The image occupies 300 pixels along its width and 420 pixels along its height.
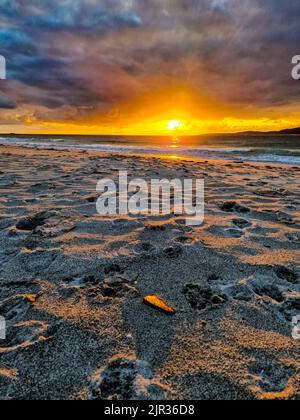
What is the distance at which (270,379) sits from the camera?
1.26 meters

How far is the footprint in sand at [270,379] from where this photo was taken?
1.20 m

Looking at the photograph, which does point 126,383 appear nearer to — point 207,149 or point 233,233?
point 233,233

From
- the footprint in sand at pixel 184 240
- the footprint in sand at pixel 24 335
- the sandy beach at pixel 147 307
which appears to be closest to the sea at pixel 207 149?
the footprint in sand at pixel 184 240

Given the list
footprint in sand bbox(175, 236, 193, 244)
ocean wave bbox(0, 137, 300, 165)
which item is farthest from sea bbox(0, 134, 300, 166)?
footprint in sand bbox(175, 236, 193, 244)

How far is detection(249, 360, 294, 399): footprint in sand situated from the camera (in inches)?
47.2

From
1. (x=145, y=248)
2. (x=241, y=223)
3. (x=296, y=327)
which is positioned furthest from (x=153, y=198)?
(x=296, y=327)

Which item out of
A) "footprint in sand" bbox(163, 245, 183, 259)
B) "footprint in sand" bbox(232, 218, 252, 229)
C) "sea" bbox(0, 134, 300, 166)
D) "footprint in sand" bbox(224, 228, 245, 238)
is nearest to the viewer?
"footprint in sand" bbox(163, 245, 183, 259)

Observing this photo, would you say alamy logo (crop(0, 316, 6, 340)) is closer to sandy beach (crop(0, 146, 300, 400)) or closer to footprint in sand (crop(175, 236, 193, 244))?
sandy beach (crop(0, 146, 300, 400))

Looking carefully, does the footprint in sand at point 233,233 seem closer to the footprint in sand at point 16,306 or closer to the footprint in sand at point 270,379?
the footprint in sand at point 270,379

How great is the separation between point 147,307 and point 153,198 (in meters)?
2.77

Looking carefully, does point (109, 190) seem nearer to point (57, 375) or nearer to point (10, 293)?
point (10, 293)

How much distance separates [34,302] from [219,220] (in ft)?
7.84
